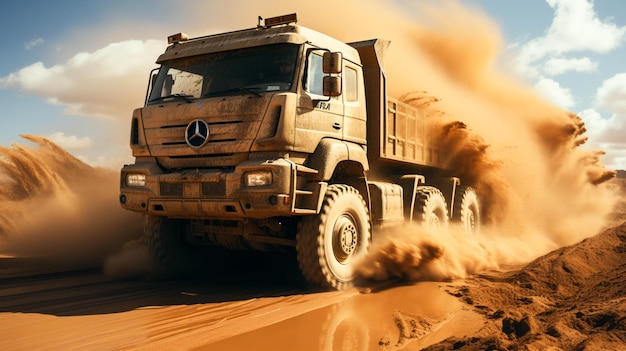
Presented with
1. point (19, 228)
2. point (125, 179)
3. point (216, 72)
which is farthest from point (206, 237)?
point (19, 228)

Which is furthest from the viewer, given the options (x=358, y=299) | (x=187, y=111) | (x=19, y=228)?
(x=19, y=228)

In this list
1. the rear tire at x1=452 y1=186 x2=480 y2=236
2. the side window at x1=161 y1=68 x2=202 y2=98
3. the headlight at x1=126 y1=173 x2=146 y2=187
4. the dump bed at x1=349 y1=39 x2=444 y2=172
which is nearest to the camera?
the headlight at x1=126 y1=173 x2=146 y2=187

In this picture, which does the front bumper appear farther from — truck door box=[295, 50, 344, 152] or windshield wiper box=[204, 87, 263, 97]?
windshield wiper box=[204, 87, 263, 97]

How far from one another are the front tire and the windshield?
1490 millimetres

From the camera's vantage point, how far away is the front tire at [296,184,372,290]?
6.17 metres

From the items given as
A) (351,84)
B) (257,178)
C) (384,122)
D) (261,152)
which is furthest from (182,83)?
(384,122)

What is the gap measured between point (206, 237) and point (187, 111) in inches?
65.2

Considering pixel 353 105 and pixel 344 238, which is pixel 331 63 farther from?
pixel 344 238

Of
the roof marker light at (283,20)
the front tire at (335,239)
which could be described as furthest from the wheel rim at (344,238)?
the roof marker light at (283,20)

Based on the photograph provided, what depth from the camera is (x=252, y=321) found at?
190 inches

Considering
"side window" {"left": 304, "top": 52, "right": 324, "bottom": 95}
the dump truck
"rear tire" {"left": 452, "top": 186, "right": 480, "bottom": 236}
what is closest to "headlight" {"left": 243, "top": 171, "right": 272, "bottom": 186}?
the dump truck

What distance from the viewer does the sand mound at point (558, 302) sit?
3.37 meters

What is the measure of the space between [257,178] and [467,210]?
20.7 feet

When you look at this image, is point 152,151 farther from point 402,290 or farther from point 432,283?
point 432,283
